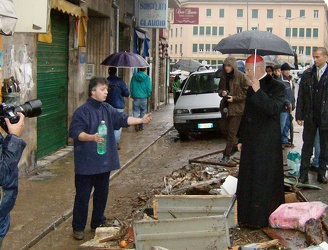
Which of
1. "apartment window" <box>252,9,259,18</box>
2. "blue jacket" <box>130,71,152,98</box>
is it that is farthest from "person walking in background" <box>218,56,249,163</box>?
"apartment window" <box>252,9,259,18</box>

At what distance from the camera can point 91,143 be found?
6453 mm

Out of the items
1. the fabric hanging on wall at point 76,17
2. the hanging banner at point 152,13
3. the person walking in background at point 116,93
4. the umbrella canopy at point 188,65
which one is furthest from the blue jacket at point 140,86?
the umbrella canopy at point 188,65

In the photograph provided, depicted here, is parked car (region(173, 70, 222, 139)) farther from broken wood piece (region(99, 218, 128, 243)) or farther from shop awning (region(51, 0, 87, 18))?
broken wood piece (region(99, 218, 128, 243))

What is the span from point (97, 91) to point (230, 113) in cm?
516

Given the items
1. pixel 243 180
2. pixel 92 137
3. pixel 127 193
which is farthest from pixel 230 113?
pixel 92 137

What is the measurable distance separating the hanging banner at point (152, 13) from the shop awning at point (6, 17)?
13.6 m

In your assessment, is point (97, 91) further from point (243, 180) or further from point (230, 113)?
point (230, 113)

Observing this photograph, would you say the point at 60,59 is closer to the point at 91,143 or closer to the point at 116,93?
the point at 116,93

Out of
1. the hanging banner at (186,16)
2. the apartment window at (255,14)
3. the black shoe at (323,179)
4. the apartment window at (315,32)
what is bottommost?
the black shoe at (323,179)

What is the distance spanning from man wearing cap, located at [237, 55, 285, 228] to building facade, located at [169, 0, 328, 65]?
94341 millimetres

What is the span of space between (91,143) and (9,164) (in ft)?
8.52

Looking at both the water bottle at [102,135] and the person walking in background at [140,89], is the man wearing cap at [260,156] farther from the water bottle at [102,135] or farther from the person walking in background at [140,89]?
the person walking in background at [140,89]

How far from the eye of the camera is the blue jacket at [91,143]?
21.1ft

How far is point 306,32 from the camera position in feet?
332
